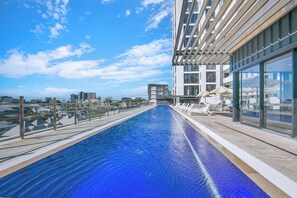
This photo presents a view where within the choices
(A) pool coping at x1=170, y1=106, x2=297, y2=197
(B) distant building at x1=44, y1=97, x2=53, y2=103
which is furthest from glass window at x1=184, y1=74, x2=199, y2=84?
(A) pool coping at x1=170, y1=106, x2=297, y2=197

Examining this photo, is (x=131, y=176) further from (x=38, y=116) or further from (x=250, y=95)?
(x=250, y=95)

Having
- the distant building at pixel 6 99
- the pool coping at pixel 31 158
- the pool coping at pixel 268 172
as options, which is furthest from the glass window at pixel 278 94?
the distant building at pixel 6 99

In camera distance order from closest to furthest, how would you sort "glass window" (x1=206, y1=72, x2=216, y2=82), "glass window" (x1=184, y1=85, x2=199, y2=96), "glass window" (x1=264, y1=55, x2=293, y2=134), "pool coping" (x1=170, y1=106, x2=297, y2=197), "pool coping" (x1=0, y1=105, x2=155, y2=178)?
"pool coping" (x1=170, y1=106, x2=297, y2=197), "pool coping" (x1=0, y1=105, x2=155, y2=178), "glass window" (x1=264, y1=55, x2=293, y2=134), "glass window" (x1=206, y1=72, x2=216, y2=82), "glass window" (x1=184, y1=85, x2=199, y2=96)

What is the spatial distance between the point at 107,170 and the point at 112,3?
39.0 feet

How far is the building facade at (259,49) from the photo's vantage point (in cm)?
636

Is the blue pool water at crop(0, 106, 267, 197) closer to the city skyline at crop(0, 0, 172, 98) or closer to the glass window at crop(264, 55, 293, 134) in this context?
the glass window at crop(264, 55, 293, 134)

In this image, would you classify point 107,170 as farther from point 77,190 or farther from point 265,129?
point 265,129

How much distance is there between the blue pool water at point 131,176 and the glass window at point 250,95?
4888mm

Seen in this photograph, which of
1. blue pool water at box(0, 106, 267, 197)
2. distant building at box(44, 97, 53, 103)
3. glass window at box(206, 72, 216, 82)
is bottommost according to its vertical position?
blue pool water at box(0, 106, 267, 197)

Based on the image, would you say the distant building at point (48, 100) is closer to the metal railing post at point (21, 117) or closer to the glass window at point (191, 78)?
the metal railing post at point (21, 117)

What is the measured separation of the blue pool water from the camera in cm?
305

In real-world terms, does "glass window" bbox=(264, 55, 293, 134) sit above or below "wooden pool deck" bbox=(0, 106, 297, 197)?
above

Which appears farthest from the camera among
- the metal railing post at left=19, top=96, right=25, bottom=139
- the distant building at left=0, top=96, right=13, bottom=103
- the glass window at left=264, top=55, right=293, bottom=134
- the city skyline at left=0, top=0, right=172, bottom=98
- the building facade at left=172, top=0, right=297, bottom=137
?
the city skyline at left=0, top=0, right=172, bottom=98

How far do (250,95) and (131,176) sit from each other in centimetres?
802
